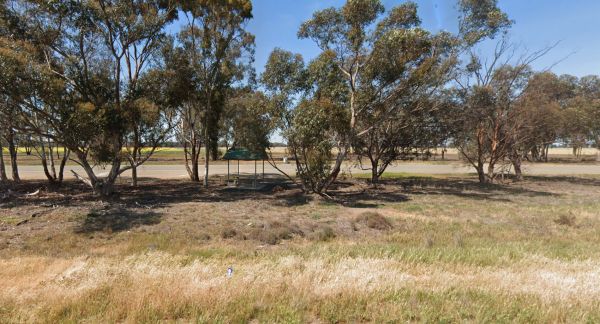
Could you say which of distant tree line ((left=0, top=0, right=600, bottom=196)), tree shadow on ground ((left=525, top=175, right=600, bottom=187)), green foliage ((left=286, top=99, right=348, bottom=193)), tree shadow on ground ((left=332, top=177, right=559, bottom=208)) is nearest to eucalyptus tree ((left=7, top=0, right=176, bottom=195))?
distant tree line ((left=0, top=0, right=600, bottom=196))

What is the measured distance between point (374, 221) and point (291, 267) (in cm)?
645

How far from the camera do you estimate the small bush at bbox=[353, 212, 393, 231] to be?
1104cm

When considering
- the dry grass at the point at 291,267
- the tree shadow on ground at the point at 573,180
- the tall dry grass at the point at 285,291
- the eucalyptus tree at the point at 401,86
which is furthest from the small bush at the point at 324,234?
the tree shadow on ground at the point at 573,180

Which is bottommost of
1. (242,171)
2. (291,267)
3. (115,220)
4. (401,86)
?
(115,220)

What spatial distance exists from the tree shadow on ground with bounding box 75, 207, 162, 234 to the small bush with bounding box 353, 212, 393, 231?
6497mm

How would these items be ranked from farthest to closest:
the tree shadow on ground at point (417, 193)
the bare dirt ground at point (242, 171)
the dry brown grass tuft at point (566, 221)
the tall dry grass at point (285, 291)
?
the bare dirt ground at point (242, 171) < the tree shadow on ground at point (417, 193) < the dry brown grass tuft at point (566, 221) < the tall dry grass at point (285, 291)

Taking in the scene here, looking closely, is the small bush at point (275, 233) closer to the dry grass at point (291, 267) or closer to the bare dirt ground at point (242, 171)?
the dry grass at point (291, 267)

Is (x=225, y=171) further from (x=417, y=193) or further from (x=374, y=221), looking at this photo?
(x=374, y=221)

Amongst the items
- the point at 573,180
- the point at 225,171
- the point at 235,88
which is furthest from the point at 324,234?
the point at 573,180

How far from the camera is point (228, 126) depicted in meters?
26.6

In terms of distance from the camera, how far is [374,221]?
11.3 metres

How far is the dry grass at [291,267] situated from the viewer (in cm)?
375

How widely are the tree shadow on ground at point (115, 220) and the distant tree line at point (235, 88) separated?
3.17 meters

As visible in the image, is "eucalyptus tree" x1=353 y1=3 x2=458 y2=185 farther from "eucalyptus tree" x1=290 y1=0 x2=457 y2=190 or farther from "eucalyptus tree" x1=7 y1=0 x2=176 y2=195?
"eucalyptus tree" x1=7 y1=0 x2=176 y2=195
